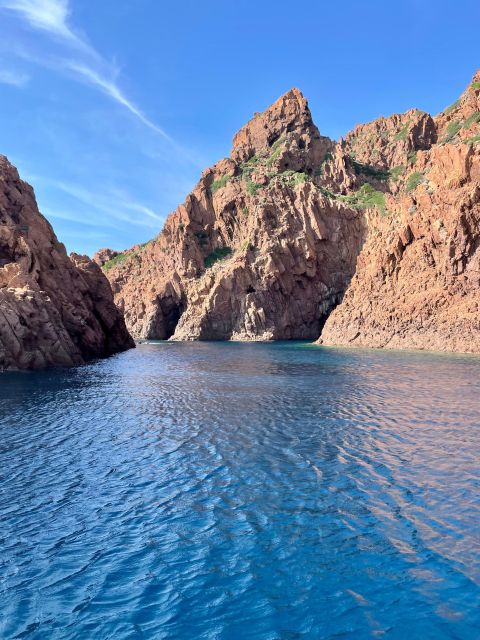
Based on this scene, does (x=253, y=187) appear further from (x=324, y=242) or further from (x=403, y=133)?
(x=403, y=133)

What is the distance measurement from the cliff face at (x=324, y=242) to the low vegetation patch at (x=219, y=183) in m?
1.14

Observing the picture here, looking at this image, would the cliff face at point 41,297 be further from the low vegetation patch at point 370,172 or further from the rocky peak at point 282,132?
the low vegetation patch at point 370,172

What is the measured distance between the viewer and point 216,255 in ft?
541

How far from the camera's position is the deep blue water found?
33.4 ft

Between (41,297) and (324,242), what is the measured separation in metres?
98.6

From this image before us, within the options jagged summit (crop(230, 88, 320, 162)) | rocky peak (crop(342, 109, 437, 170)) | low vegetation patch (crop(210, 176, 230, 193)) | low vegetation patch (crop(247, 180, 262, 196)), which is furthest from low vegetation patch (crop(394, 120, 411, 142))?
low vegetation patch (crop(210, 176, 230, 193))

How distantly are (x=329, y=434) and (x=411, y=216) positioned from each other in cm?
7738

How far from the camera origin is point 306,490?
17000 millimetres

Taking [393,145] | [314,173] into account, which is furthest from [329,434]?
[393,145]

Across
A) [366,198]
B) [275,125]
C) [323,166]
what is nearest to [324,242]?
[366,198]

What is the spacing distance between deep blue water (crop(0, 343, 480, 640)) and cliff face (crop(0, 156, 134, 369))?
24763 millimetres

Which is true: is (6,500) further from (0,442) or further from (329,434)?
(329,434)

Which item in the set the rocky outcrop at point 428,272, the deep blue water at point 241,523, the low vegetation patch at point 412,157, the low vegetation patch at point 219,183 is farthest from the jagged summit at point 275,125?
the deep blue water at point 241,523

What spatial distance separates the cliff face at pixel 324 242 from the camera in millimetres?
83250
